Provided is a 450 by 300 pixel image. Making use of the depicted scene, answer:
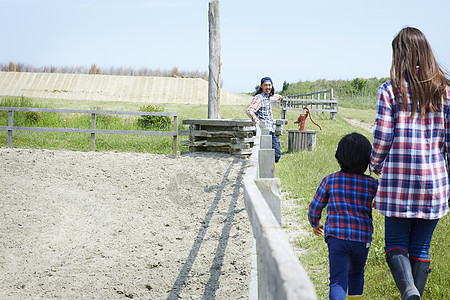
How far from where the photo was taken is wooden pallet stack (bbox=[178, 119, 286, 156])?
11242 mm

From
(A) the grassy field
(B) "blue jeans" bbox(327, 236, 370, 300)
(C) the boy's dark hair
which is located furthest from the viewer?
(A) the grassy field

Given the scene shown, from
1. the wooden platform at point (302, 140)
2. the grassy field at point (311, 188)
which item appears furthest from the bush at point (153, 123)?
the wooden platform at point (302, 140)

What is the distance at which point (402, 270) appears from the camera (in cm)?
279

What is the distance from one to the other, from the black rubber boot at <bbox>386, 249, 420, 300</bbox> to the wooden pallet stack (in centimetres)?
839

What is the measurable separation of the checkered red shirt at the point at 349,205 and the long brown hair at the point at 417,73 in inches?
20.9

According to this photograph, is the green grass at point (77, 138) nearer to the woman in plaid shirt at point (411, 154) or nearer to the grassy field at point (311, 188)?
the grassy field at point (311, 188)

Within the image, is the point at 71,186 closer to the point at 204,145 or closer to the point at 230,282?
the point at 204,145

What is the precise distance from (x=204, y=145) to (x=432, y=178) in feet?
29.4

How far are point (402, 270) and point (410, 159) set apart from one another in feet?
2.14

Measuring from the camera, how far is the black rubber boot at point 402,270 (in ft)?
9.00

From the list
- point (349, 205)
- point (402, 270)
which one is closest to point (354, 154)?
point (349, 205)

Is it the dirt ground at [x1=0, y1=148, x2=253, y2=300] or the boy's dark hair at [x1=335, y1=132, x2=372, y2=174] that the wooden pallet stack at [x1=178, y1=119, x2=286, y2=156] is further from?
the boy's dark hair at [x1=335, y1=132, x2=372, y2=174]

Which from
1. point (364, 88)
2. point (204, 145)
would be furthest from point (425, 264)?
point (364, 88)

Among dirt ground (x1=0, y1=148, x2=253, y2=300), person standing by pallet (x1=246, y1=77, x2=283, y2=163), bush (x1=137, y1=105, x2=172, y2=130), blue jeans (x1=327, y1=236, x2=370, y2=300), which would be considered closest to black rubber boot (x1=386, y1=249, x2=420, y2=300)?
blue jeans (x1=327, y1=236, x2=370, y2=300)
